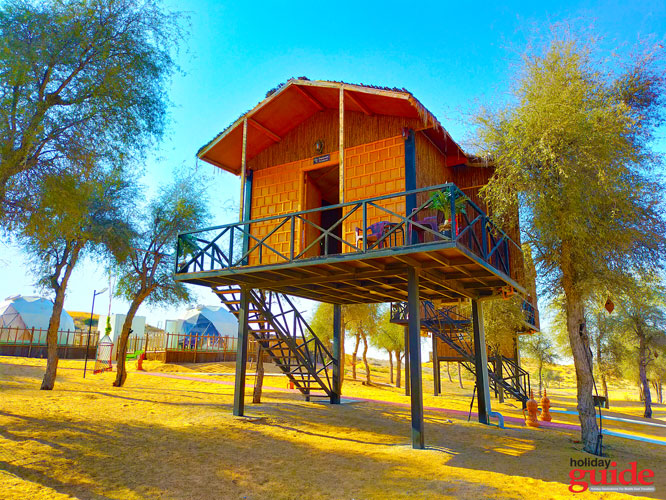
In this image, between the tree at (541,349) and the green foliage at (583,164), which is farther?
the tree at (541,349)

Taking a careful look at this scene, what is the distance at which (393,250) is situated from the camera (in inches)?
337

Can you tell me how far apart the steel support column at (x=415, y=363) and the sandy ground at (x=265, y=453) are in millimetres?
394

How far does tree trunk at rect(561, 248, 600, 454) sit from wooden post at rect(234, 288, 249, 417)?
806cm

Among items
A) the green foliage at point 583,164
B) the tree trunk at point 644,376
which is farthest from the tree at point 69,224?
the tree trunk at point 644,376

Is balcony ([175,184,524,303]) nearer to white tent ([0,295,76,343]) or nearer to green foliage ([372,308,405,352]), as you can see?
green foliage ([372,308,405,352])

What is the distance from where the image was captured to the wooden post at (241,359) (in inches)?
452

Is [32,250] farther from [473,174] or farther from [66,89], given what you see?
[473,174]

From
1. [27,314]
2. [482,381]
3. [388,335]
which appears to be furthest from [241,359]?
[27,314]

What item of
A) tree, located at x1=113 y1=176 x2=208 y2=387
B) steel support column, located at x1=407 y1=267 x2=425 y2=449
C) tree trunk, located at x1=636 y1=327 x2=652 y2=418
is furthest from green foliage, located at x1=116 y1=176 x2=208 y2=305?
tree trunk, located at x1=636 y1=327 x2=652 y2=418

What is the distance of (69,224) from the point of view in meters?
9.53

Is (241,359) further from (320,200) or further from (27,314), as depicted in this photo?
(27,314)

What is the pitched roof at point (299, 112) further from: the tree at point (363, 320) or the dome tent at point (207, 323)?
the dome tent at point (207, 323)

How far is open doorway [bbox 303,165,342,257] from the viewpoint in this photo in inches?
474

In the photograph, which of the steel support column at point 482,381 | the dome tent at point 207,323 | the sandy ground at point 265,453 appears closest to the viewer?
the sandy ground at point 265,453
